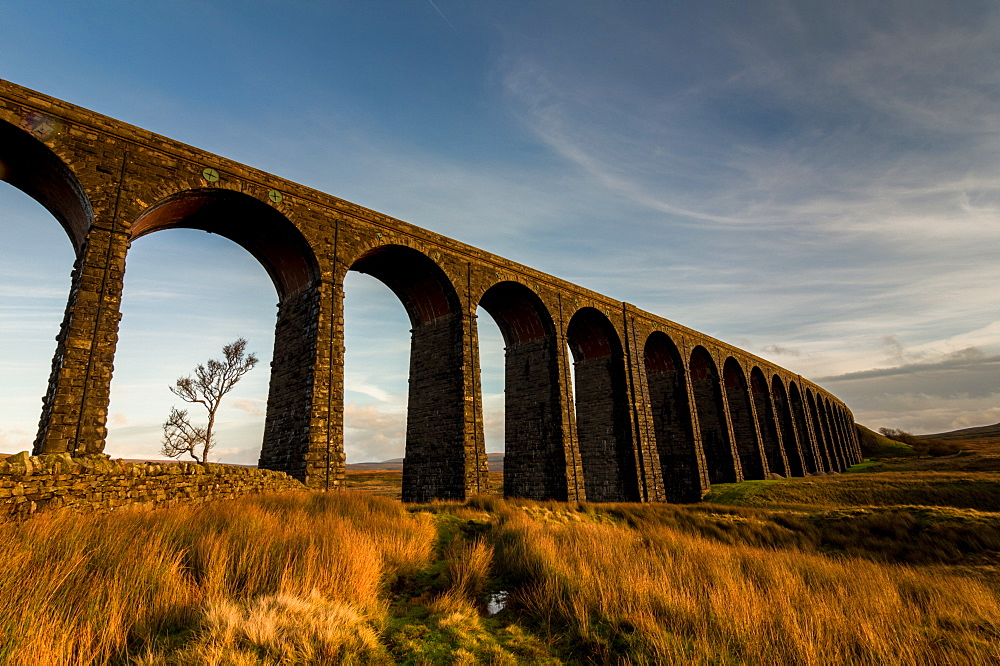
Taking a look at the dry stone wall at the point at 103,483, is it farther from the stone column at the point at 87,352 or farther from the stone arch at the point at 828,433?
the stone arch at the point at 828,433

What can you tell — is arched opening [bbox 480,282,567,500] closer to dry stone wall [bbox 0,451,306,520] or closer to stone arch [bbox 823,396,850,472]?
dry stone wall [bbox 0,451,306,520]

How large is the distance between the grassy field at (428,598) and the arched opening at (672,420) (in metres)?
17.4

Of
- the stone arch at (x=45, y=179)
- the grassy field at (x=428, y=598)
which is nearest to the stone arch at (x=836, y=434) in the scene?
the grassy field at (x=428, y=598)

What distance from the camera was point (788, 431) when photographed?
3900 centimetres

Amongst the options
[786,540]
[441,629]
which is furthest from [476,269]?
[441,629]

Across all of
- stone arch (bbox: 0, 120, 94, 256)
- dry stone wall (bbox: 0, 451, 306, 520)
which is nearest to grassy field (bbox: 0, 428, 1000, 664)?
dry stone wall (bbox: 0, 451, 306, 520)

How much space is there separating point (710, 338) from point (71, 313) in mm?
32142

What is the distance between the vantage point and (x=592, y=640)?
15.7 feet

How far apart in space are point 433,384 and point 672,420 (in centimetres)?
1659

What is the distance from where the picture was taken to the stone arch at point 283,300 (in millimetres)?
13188

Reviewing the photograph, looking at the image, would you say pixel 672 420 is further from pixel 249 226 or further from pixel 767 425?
pixel 249 226

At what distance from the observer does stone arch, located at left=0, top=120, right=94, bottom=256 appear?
1077 centimetres

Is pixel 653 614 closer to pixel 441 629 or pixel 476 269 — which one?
pixel 441 629

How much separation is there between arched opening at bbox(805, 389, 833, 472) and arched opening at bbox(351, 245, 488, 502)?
41.1m
